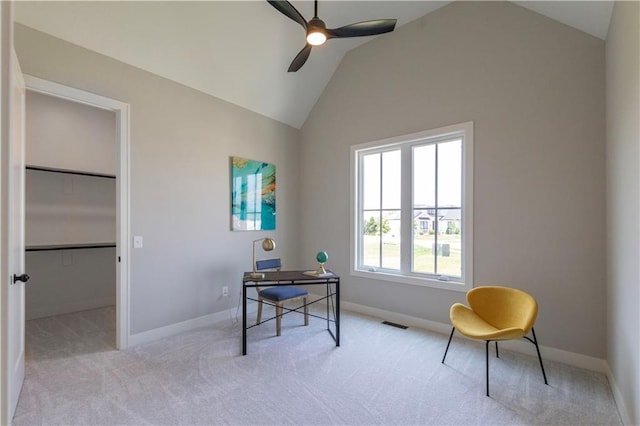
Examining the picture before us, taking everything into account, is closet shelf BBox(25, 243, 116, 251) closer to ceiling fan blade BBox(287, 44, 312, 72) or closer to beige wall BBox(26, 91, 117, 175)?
beige wall BBox(26, 91, 117, 175)

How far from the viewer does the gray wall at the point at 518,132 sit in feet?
8.36

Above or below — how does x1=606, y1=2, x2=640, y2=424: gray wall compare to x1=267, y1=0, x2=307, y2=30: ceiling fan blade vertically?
below

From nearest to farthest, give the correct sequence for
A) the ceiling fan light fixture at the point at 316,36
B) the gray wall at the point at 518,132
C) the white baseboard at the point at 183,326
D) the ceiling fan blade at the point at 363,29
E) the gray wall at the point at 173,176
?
1. the ceiling fan light fixture at the point at 316,36
2. the ceiling fan blade at the point at 363,29
3. the gray wall at the point at 518,132
4. the gray wall at the point at 173,176
5. the white baseboard at the point at 183,326

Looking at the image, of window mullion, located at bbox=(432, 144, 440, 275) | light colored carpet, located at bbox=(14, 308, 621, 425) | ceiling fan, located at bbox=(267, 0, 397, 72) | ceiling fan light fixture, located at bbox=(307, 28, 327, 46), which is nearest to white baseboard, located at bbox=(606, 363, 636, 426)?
light colored carpet, located at bbox=(14, 308, 621, 425)

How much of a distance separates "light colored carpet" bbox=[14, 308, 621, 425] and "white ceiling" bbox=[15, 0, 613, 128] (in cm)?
276

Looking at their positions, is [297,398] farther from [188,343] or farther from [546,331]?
[546,331]

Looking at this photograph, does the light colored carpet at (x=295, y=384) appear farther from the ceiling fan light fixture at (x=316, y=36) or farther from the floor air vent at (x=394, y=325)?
the ceiling fan light fixture at (x=316, y=36)

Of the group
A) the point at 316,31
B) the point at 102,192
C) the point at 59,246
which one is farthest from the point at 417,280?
the point at 102,192

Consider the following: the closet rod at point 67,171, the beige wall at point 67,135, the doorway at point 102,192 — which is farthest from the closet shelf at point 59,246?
the beige wall at point 67,135

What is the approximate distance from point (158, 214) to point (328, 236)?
2219 millimetres

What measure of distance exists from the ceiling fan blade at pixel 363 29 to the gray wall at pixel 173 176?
1.85 metres

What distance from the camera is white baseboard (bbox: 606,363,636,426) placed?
1.83 m

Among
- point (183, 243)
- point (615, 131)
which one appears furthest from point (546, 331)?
point (183, 243)

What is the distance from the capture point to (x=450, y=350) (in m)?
2.87
